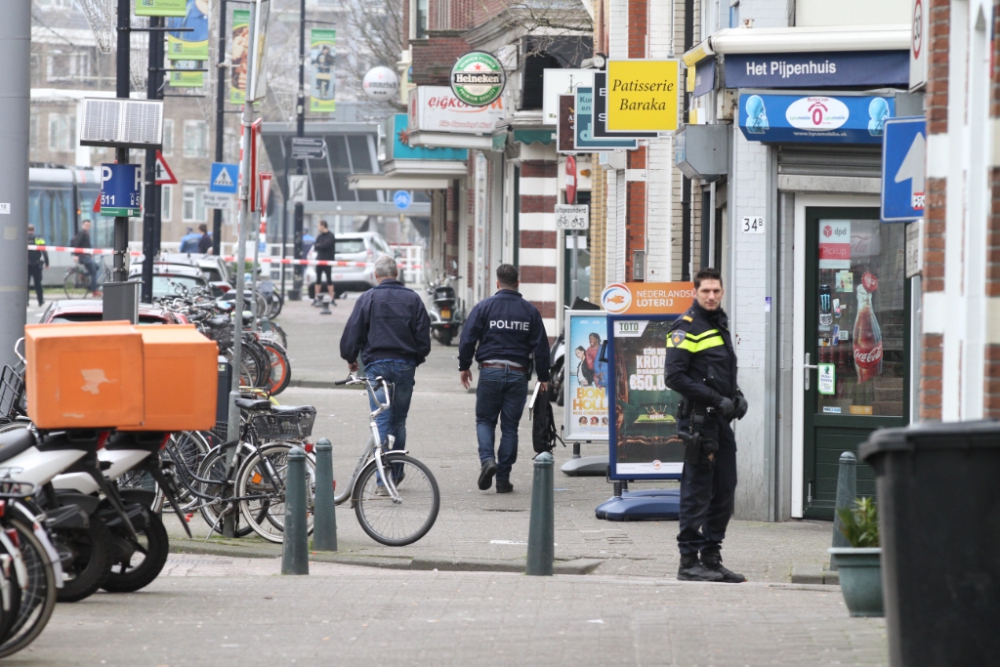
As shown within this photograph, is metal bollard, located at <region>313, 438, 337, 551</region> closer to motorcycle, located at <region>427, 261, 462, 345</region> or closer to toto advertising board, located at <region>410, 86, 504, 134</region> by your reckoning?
toto advertising board, located at <region>410, 86, 504, 134</region>

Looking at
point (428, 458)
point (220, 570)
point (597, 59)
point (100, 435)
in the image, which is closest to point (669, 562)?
point (220, 570)

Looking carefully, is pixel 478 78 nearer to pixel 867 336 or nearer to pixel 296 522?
pixel 867 336

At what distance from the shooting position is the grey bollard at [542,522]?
9.32 m

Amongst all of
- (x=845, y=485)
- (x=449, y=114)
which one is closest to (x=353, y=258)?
(x=449, y=114)

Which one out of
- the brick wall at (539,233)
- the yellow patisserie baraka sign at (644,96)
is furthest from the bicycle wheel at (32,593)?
the brick wall at (539,233)

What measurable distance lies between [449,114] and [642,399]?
16665mm

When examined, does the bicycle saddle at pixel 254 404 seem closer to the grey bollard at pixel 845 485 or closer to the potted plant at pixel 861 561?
the grey bollard at pixel 845 485

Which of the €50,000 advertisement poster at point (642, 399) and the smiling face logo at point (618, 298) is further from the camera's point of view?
the smiling face logo at point (618, 298)

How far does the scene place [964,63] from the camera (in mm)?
6727

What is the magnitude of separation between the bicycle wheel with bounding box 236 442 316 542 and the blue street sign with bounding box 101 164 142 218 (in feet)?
16.7

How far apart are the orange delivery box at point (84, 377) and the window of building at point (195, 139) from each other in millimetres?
78264

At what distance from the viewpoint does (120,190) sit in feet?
48.4

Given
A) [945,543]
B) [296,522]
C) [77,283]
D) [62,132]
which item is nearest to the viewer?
[945,543]

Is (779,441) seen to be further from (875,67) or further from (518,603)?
(518,603)
